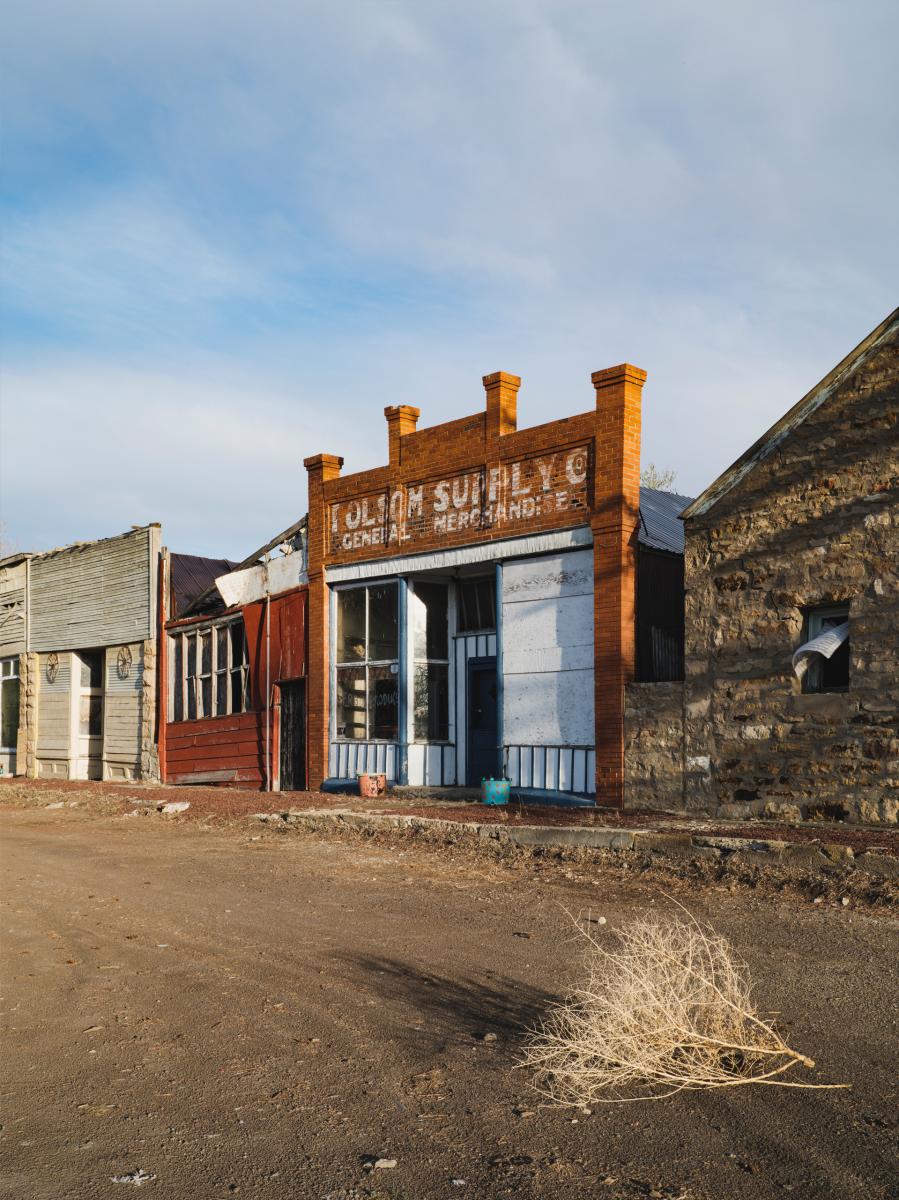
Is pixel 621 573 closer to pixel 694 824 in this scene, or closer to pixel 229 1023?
pixel 694 824

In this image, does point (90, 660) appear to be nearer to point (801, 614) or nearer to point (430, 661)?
point (430, 661)

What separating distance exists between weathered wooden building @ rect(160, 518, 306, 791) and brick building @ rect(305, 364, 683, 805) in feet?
A: 2.74

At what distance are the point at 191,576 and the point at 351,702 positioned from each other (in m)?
8.21

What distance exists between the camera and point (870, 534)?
1215 cm

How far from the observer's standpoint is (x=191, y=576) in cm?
2570

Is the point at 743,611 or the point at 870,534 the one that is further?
the point at 743,611

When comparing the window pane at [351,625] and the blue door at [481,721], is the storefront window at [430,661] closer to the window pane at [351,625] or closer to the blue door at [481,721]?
the blue door at [481,721]

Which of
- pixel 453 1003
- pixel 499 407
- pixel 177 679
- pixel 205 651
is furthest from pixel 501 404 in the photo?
pixel 453 1003

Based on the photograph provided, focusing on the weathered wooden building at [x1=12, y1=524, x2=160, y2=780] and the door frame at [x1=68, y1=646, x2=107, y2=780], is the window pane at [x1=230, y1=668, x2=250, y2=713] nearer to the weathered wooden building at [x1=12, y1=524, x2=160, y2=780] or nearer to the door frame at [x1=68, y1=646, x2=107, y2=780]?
the weathered wooden building at [x1=12, y1=524, x2=160, y2=780]

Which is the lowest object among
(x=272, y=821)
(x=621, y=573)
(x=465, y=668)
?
(x=272, y=821)

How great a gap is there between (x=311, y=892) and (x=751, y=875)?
12.8 feet

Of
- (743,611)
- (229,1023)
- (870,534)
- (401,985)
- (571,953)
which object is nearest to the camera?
(229,1023)

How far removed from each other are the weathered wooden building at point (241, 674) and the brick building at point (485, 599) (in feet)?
2.74

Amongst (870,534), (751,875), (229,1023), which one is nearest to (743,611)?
(870,534)
